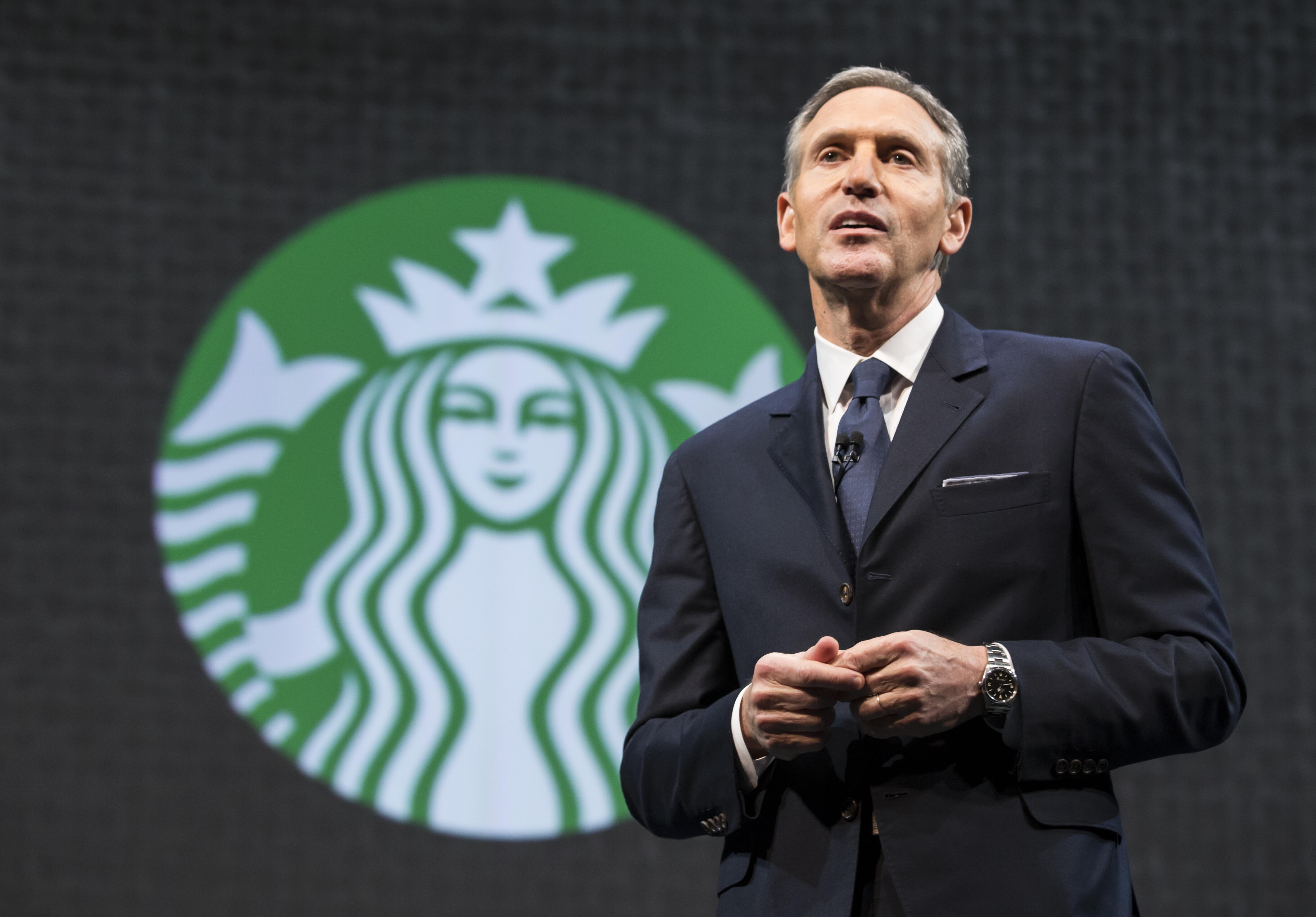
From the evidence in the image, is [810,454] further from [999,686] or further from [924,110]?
[924,110]

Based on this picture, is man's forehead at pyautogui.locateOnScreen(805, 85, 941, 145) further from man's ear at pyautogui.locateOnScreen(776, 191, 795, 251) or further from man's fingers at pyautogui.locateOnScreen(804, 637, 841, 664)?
man's fingers at pyautogui.locateOnScreen(804, 637, 841, 664)

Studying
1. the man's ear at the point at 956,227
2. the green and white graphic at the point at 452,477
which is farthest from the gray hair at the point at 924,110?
the green and white graphic at the point at 452,477

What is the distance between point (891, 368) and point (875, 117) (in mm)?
311

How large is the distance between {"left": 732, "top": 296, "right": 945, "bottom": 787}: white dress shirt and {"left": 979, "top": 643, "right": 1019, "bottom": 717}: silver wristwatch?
0.93 feet

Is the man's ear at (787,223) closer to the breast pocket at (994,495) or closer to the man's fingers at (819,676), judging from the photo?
the breast pocket at (994,495)

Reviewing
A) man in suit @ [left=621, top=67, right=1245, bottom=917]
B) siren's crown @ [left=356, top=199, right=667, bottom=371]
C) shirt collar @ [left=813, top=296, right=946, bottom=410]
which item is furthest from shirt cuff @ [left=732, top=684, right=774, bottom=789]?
siren's crown @ [left=356, top=199, right=667, bottom=371]

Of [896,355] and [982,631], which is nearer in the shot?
[982,631]

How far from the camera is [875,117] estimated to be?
144cm

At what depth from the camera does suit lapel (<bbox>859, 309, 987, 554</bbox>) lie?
1212mm

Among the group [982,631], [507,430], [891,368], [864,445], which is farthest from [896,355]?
[507,430]

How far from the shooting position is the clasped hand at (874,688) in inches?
41.4

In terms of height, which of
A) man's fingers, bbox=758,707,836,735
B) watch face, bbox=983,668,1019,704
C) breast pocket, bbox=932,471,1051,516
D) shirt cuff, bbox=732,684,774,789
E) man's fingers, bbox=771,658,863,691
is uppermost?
breast pocket, bbox=932,471,1051,516

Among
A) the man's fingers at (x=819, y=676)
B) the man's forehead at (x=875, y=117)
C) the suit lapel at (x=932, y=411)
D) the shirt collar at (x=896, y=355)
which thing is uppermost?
the man's forehead at (x=875, y=117)

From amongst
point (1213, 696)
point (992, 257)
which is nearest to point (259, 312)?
point (992, 257)
